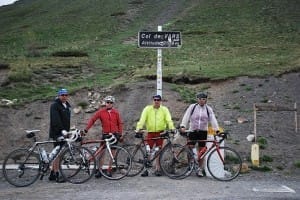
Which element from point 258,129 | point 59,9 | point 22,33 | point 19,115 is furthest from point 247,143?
point 59,9

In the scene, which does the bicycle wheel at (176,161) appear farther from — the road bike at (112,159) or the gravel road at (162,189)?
the road bike at (112,159)

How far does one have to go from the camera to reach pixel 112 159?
11.4 m

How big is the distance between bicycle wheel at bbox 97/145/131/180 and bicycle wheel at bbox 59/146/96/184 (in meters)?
0.30

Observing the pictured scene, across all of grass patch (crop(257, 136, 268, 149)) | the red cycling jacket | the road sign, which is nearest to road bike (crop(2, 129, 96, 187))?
the red cycling jacket

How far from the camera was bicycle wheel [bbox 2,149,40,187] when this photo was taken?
10.9 metres

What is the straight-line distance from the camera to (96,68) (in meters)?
27.2

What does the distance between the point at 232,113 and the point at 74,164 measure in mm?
8030

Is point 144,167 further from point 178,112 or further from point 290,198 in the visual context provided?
point 178,112

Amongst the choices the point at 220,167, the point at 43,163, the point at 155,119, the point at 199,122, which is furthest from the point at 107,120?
the point at 220,167

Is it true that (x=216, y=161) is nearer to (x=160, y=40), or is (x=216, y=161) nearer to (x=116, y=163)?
(x=116, y=163)

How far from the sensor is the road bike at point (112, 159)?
37.6ft

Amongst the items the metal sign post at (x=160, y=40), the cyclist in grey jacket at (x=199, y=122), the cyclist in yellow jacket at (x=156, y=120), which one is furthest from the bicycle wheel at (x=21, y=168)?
the metal sign post at (x=160, y=40)

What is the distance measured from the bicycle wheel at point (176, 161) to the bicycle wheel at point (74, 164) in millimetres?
1641

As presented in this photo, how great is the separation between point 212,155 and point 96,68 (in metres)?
16.5
